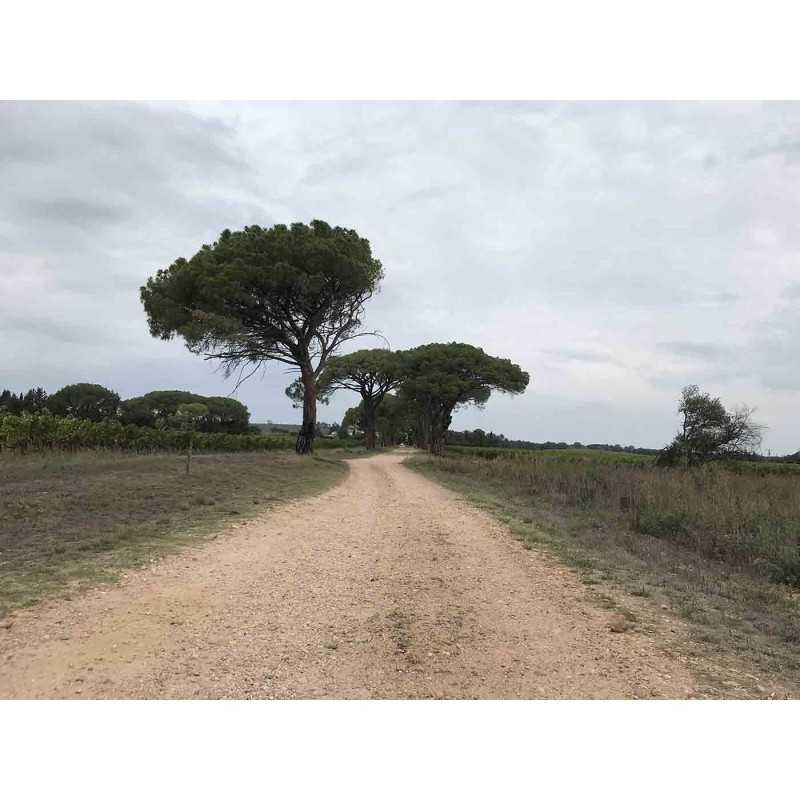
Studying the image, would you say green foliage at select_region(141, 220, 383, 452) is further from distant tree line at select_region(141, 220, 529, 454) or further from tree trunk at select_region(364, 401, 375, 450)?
tree trunk at select_region(364, 401, 375, 450)

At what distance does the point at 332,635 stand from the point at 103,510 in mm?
6001

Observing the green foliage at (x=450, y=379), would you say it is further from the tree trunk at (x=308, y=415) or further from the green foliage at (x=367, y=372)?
the tree trunk at (x=308, y=415)

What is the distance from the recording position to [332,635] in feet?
13.0

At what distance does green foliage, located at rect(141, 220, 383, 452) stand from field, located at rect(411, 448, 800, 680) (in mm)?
12388

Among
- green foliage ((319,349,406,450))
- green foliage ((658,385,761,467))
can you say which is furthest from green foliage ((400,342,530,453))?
green foliage ((658,385,761,467))

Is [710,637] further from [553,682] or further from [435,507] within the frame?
[435,507]

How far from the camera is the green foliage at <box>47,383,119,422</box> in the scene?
54594 millimetres

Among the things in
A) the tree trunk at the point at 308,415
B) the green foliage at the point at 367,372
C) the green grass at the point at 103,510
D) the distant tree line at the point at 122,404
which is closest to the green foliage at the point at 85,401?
the distant tree line at the point at 122,404

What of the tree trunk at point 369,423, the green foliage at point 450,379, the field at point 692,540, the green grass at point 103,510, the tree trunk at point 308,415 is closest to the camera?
the field at point 692,540

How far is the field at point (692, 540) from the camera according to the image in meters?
4.71

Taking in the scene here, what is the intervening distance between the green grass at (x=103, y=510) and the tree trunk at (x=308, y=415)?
9940 mm

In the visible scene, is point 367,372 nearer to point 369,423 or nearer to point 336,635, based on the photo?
point 369,423

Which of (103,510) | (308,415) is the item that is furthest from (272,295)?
(103,510)

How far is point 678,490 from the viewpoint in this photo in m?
12.1
